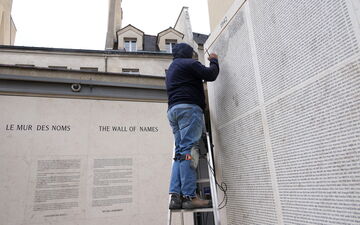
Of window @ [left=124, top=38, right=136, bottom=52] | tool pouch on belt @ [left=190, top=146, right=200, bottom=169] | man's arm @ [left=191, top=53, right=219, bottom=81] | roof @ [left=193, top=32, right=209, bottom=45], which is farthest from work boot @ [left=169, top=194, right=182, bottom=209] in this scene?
window @ [left=124, top=38, right=136, bottom=52]

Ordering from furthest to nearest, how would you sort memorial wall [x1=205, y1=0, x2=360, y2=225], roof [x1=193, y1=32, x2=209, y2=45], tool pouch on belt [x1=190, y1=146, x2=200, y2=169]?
roof [x1=193, y1=32, x2=209, y2=45] < tool pouch on belt [x1=190, y1=146, x2=200, y2=169] < memorial wall [x1=205, y1=0, x2=360, y2=225]

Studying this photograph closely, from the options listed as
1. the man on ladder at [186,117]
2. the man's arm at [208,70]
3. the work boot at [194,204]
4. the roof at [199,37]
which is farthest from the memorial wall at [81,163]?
the roof at [199,37]

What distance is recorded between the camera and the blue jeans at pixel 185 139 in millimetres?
1867

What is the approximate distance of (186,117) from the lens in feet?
6.73

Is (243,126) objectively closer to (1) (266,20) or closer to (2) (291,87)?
(2) (291,87)

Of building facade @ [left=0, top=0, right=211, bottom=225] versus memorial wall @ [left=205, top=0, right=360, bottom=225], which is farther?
building facade @ [left=0, top=0, right=211, bottom=225]

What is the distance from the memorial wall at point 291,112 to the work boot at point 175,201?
1.59ft

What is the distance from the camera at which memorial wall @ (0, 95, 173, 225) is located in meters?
3.36

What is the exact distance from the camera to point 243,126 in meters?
1.85

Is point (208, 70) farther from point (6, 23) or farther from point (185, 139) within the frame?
point (6, 23)

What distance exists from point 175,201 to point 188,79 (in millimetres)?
1101

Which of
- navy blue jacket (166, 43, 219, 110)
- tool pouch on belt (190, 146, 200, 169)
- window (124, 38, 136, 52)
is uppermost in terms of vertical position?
window (124, 38, 136, 52)

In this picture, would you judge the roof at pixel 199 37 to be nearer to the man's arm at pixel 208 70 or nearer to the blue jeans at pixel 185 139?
the man's arm at pixel 208 70

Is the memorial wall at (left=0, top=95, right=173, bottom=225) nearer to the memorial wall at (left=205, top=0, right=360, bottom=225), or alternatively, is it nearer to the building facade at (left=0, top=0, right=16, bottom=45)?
the memorial wall at (left=205, top=0, right=360, bottom=225)
